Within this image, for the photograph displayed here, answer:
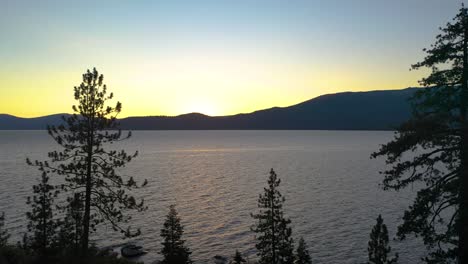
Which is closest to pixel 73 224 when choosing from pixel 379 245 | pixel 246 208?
pixel 379 245

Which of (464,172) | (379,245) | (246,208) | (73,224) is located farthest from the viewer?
(246,208)

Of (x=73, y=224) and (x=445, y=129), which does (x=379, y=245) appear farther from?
(x=73, y=224)

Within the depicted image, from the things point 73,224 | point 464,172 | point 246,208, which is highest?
point 464,172

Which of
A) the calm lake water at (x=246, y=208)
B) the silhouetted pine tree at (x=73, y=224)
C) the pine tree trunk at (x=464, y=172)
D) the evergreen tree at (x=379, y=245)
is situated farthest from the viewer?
the calm lake water at (x=246, y=208)

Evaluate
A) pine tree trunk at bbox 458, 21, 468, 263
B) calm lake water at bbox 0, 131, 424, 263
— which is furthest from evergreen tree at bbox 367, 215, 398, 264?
pine tree trunk at bbox 458, 21, 468, 263

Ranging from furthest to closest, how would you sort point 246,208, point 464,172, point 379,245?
point 246,208, point 379,245, point 464,172

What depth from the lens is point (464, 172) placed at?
1711 cm

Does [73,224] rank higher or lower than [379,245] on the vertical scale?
higher

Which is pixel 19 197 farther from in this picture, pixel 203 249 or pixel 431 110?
pixel 431 110

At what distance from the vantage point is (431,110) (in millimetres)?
19844

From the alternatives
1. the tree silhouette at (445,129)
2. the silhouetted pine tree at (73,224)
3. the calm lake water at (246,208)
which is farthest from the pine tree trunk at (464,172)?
the calm lake water at (246,208)

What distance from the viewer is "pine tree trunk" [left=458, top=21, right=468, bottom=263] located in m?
17.5

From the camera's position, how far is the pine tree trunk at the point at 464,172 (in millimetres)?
17547

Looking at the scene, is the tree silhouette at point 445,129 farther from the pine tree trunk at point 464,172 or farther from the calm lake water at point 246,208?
the calm lake water at point 246,208
